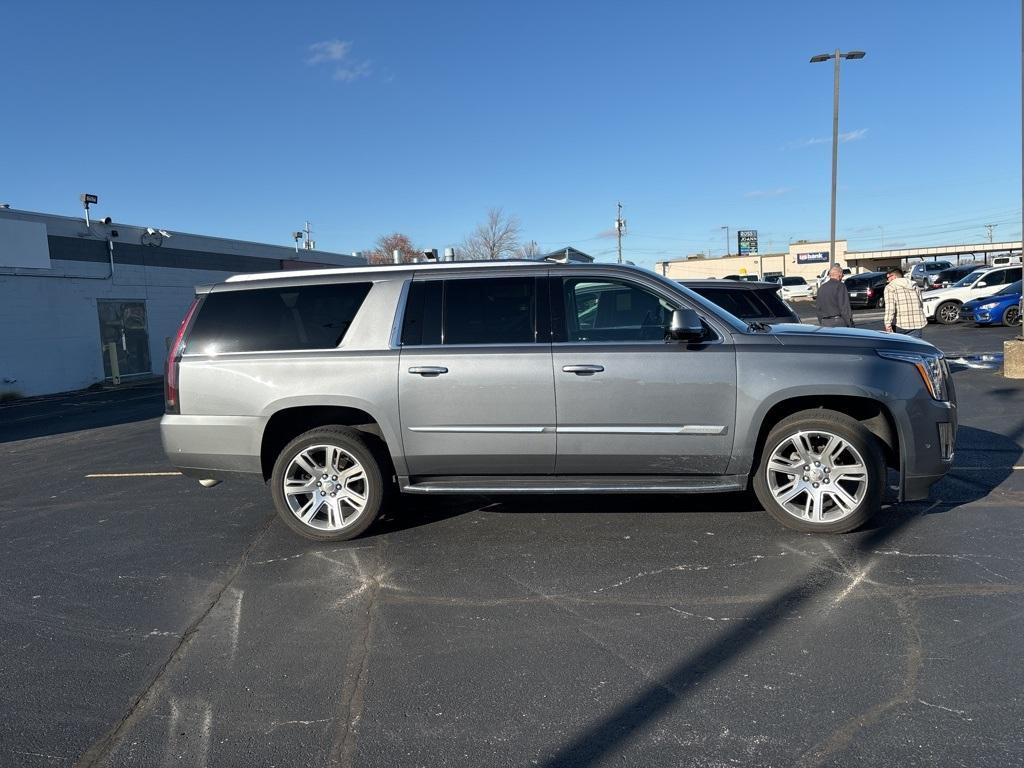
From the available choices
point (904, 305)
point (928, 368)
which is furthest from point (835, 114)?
point (928, 368)

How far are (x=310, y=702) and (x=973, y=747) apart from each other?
2.54 meters

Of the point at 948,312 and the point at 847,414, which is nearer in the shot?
the point at 847,414

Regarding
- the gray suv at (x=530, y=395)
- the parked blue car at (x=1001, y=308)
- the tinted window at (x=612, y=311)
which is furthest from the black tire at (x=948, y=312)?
the tinted window at (x=612, y=311)

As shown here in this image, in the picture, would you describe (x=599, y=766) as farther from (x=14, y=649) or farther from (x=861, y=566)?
(x=14, y=649)

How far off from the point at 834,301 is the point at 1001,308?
1224 cm

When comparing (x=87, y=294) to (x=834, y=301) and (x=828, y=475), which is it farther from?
(x=828, y=475)

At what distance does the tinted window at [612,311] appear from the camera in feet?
16.6

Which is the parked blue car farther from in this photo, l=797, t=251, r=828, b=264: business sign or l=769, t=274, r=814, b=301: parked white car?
l=797, t=251, r=828, b=264: business sign

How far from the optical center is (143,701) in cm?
323

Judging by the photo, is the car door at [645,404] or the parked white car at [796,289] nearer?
the car door at [645,404]

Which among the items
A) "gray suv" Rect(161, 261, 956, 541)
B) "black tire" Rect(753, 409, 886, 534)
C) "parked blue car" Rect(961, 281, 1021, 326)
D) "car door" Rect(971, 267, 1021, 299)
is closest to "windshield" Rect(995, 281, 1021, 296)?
"parked blue car" Rect(961, 281, 1021, 326)

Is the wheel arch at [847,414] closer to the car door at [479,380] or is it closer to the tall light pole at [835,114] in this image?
the car door at [479,380]

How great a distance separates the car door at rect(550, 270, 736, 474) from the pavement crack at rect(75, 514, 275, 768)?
89.7 inches

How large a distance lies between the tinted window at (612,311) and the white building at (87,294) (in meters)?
14.9
